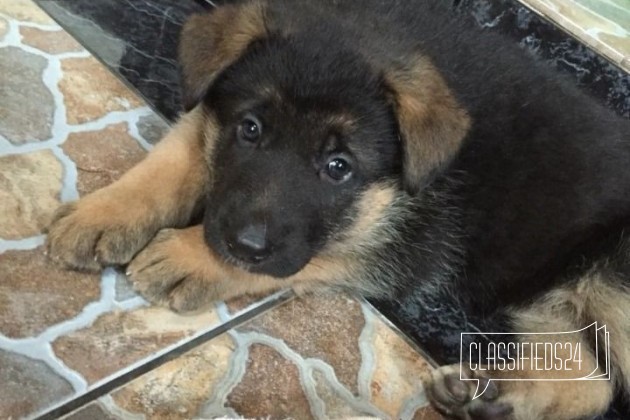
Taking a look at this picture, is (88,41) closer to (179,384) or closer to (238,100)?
(238,100)

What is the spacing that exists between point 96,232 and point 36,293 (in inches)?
8.0

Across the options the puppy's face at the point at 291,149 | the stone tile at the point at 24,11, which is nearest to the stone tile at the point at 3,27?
the stone tile at the point at 24,11

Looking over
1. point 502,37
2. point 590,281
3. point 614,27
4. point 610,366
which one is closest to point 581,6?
point 614,27

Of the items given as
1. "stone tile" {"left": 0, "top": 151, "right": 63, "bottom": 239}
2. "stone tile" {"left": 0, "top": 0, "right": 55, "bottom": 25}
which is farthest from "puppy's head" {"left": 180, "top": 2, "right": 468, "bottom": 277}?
"stone tile" {"left": 0, "top": 0, "right": 55, "bottom": 25}

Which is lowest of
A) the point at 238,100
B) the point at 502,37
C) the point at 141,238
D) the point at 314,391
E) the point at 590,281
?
the point at 314,391

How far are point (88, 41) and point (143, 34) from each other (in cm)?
27

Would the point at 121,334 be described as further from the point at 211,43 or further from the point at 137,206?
the point at 211,43

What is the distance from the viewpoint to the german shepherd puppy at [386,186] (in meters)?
1.92

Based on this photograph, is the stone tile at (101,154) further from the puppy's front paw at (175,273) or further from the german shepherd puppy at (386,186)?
the puppy's front paw at (175,273)

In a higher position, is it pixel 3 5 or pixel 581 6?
pixel 581 6

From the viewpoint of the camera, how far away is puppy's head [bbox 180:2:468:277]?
1872 mm

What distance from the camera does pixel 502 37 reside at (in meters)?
2.44

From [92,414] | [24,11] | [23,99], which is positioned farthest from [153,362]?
[24,11]

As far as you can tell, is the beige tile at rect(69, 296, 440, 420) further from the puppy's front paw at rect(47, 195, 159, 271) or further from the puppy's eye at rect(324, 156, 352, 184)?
the puppy's eye at rect(324, 156, 352, 184)
